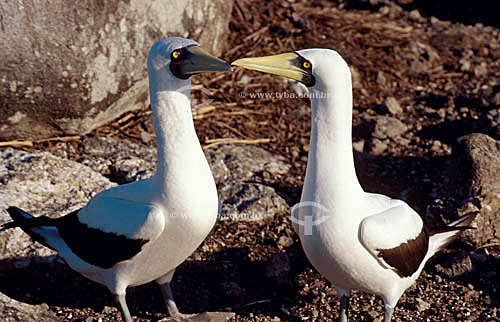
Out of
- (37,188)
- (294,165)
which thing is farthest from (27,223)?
(294,165)

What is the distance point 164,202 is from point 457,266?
7.27ft

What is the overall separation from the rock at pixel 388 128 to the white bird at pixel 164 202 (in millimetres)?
2864

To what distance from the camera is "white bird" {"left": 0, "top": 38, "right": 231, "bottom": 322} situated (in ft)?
11.6

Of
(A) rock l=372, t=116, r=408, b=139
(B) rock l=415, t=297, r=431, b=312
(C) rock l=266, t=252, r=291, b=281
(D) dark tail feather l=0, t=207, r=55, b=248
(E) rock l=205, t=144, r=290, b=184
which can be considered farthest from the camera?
(A) rock l=372, t=116, r=408, b=139

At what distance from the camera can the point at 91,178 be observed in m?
4.98

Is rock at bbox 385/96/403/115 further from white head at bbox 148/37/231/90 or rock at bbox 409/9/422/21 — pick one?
white head at bbox 148/37/231/90

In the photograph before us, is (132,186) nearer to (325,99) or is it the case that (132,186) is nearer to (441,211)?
(325,99)

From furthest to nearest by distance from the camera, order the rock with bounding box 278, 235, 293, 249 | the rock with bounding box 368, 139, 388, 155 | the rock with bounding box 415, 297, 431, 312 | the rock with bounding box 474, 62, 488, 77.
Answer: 1. the rock with bounding box 474, 62, 488, 77
2. the rock with bounding box 368, 139, 388, 155
3. the rock with bounding box 278, 235, 293, 249
4. the rock with bounding box 415, 297, 431, 312

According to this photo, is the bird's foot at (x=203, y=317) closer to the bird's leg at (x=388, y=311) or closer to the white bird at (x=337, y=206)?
the white bird at (x=337, y=206)

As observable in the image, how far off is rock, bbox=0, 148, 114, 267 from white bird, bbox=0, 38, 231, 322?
0.84 meters

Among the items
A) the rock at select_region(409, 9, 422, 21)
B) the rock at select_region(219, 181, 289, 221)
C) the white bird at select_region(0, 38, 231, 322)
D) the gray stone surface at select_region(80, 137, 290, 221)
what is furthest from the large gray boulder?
the rock at select_region(409, 9, 422, 21)

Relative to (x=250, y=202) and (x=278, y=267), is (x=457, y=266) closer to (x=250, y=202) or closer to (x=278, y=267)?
(x=278, y=267)

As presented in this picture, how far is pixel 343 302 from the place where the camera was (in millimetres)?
4012

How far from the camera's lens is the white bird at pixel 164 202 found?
11.6ft
